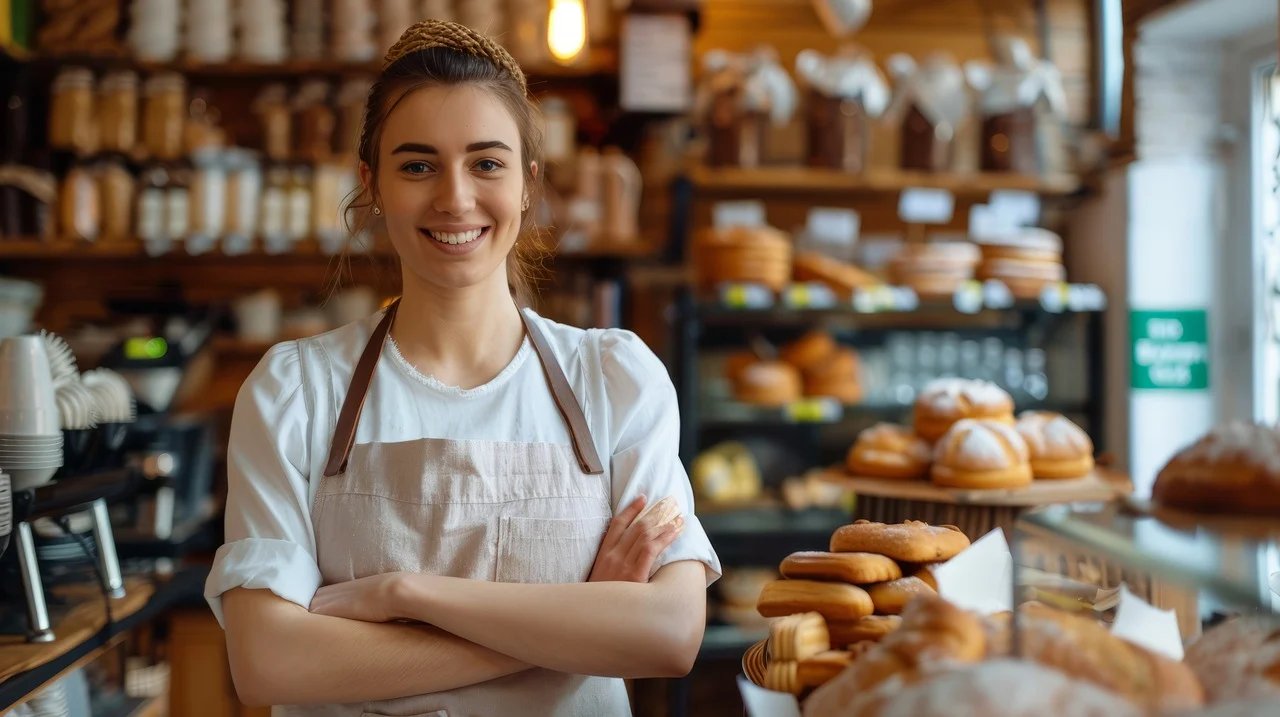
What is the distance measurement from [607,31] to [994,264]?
5.61 feet

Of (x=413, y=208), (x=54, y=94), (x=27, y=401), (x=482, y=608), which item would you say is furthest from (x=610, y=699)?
(x=54, y=94)

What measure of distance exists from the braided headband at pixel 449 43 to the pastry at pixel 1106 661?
100 cm

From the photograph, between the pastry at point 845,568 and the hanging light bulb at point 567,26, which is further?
the hanging light bulb at point 567,26

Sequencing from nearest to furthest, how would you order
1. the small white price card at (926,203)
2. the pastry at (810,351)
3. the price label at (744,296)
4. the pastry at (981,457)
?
the pastry at (981,457) → the price label at (744,296) → the pastry at (810,351) → the small white price card at (926,203)

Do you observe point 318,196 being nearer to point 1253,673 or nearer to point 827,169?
point 827,169

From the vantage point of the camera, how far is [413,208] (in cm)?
135

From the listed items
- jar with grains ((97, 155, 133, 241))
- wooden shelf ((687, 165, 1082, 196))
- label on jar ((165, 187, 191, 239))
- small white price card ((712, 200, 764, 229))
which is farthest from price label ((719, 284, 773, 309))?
jar with grains ((97, 155, 133, 241))

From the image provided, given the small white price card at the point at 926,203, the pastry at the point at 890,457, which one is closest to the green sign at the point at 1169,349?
the small white price card at the point at 926,203

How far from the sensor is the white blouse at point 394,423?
1279 millimetres

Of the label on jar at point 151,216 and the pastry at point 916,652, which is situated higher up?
the label on jar at point 151,216

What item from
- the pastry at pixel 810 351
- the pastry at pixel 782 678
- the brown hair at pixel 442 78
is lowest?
the pastry at pixel 782 678

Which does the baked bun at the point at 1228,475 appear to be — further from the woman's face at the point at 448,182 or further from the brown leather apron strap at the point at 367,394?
the woman's face at the point at 448,182

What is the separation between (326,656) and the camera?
3.97ft

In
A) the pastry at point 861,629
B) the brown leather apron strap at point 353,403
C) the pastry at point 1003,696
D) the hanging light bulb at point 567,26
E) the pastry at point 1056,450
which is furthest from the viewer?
the hanging light bulb at point 567,26
